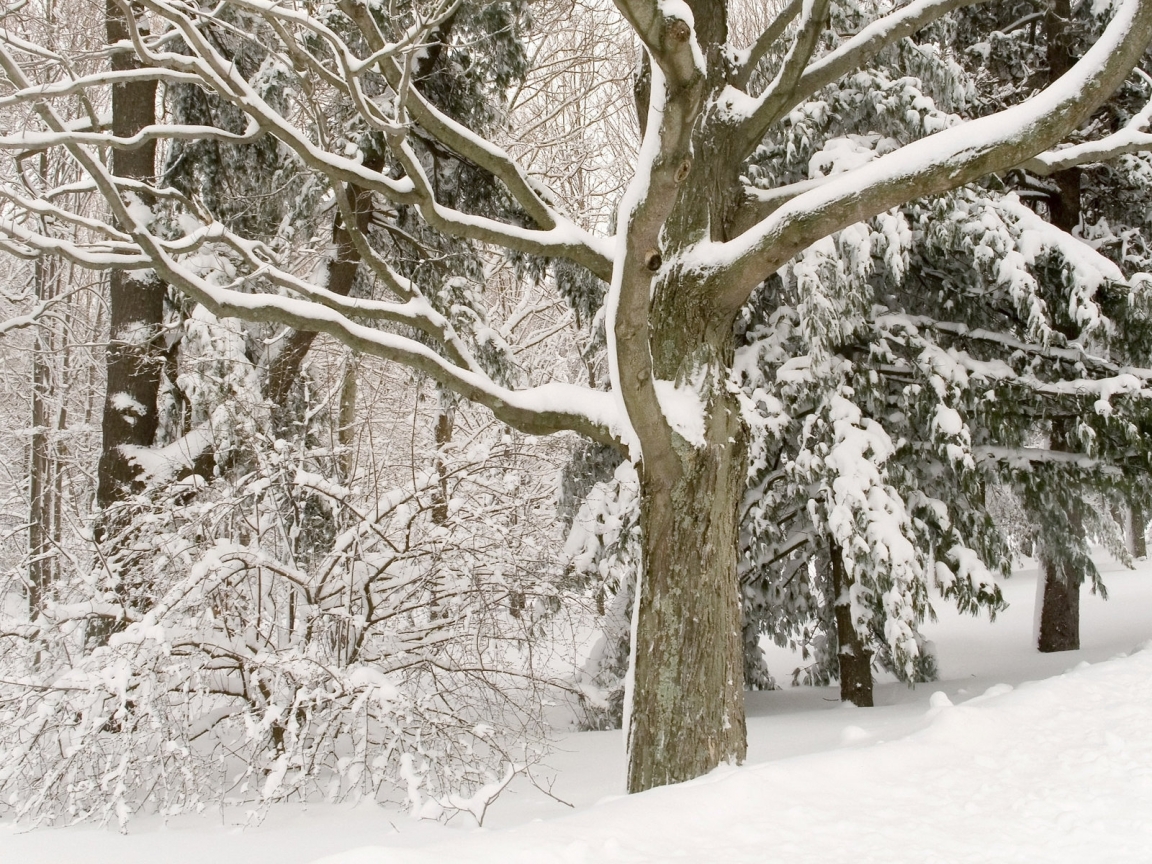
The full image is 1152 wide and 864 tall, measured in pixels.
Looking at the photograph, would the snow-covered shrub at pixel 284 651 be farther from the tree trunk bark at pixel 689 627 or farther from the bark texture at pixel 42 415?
the bark texture at pixel 42 415

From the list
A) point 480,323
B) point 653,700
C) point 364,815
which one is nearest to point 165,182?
point 480,323

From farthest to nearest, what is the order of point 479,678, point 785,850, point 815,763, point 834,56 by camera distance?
1. point 479,678
2. point 834,56
3. point 815,763
4. point 785,850

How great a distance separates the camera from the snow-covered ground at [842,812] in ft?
9.00

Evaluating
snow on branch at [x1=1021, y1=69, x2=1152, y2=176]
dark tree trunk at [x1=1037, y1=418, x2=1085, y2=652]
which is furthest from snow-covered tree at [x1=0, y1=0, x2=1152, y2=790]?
dark tree trunk at [x1=1037, y1=418, x2=1085, y2=652]

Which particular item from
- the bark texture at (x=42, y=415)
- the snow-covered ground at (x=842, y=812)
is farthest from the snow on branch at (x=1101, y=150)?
the bark texture at (x=42, y=415)

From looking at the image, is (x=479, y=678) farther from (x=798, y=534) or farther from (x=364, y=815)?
(x=798, y=534)

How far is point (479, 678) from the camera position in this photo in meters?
5.55

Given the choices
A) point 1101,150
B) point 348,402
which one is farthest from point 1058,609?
point 348,402

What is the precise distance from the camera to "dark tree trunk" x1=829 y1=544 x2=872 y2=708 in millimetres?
7656

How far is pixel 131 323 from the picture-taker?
777 centimetres

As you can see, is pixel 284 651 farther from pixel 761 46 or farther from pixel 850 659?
pixel 850 659

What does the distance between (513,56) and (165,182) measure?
10.6 feet

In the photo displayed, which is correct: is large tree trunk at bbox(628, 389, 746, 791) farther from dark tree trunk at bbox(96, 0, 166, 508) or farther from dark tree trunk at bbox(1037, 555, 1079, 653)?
dark tree trunk at bbox(1037, 555, 1079, 653)

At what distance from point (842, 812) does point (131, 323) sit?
7208mm
